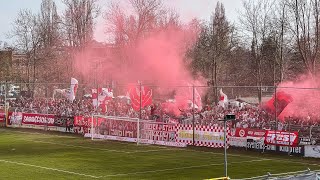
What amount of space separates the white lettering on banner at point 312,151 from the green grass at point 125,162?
23.0 inches

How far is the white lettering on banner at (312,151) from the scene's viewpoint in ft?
94.7

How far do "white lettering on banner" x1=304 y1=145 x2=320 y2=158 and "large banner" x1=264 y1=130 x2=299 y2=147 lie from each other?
729 millimetres

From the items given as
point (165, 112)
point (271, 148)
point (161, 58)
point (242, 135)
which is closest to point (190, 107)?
point (165, 112)

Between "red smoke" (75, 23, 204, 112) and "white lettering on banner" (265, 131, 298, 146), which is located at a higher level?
"red smoke" (75, 23, 204, 112)

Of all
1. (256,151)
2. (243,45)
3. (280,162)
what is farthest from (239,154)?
(243,45)

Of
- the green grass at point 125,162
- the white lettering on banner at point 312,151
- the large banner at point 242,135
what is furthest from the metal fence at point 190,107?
the green grass at point 125,162

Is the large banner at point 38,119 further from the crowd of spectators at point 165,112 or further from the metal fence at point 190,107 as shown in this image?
the metal fence at point 190,107

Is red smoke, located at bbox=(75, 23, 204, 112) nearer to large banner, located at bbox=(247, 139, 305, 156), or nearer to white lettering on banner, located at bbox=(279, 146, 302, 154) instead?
large banner, located at bbox=(247, 139, 305, 156)

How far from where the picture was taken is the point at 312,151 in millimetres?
29062

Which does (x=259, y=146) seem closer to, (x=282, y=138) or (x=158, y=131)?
(x=282, y=138)

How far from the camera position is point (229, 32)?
196ft

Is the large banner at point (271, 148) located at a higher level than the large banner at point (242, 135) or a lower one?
lower

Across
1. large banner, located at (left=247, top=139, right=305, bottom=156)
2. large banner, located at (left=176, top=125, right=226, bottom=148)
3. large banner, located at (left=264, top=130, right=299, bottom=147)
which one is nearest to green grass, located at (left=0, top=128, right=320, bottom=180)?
large banner, located at (left=247, top=139, right=305, bottom=156)

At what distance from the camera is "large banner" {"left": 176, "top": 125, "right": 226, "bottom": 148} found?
3316 centimetres
